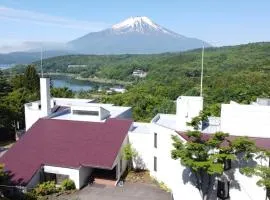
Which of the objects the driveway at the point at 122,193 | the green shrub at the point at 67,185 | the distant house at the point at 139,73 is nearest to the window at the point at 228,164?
the driveway at the point at 122,193

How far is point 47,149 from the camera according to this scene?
22031mm

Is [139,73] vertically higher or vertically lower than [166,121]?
lower

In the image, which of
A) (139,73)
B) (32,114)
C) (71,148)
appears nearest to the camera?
(71,148)

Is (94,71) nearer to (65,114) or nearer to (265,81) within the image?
(265,81)

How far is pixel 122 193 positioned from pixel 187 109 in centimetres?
639

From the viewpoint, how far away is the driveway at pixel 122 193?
19.0m

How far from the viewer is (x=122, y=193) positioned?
19672 millimetres

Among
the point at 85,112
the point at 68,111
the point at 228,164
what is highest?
the point at 85,112

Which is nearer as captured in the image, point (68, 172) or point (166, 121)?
point (68, 172)

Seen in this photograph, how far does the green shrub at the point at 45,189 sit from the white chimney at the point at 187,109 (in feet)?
27.3

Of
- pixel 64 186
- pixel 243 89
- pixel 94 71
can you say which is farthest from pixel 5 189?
pixel 94 71

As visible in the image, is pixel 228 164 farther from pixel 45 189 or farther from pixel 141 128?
pixel 45 189

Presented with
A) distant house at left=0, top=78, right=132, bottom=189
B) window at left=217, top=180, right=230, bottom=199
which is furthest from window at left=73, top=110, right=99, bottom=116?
window at left=217, top=180, right=230, bottom=199

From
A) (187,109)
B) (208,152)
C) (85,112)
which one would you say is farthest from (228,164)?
(85,112)
